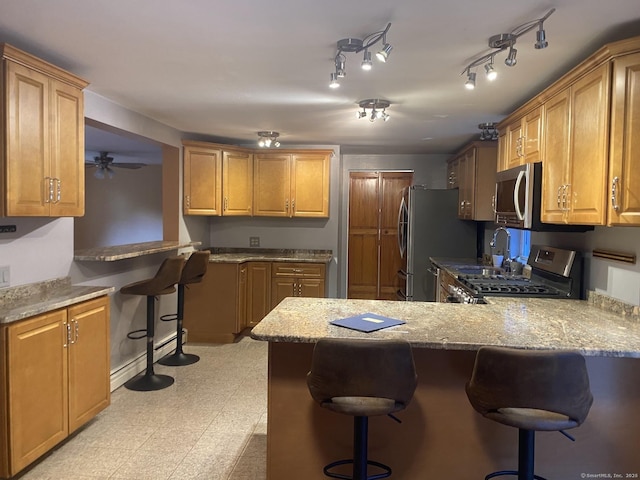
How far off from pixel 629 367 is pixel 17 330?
9.18 feet

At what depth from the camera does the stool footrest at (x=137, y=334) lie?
3.83 metres

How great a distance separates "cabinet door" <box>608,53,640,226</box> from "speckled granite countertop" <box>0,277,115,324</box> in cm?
279

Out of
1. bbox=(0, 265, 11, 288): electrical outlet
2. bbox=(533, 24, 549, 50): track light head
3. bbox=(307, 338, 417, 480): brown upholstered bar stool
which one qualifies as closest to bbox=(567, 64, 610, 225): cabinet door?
bbox=(533, 24, 549, 50): track light head

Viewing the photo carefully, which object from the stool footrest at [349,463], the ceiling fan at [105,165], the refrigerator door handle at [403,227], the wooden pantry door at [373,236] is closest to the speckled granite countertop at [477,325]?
the stool footrest at [349,463]

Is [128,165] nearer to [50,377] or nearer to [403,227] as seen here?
[403,227]

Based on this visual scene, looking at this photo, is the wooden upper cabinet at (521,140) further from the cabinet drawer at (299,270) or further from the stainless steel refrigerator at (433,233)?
the cabinet drawer at (299,270)

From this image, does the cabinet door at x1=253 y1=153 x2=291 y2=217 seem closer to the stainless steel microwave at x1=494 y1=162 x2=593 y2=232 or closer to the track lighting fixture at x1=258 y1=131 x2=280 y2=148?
the track lighting fixture at x1=258 y1=131 x2=280 y2=148

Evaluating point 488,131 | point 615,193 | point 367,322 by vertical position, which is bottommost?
point 367,322

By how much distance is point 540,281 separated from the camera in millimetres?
3420

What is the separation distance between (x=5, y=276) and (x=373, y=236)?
485cm

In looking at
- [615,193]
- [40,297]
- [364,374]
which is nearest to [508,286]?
[615,193]

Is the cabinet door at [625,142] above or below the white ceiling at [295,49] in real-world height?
below

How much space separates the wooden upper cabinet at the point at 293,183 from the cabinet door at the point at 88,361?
2704 millimetres

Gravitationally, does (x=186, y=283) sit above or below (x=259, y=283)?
above
